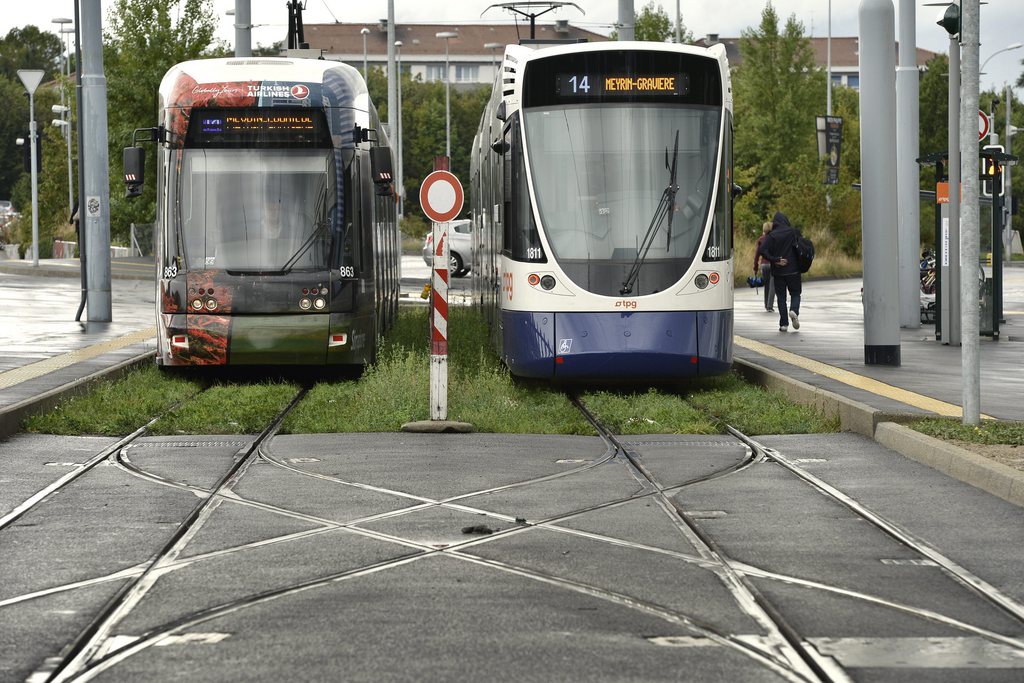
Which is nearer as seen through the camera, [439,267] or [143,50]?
[439,267]

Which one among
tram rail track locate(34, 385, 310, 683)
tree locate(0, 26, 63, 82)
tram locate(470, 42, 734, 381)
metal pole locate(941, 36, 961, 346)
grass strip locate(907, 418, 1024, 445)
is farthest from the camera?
tree locate(0, 26, 63, 82)

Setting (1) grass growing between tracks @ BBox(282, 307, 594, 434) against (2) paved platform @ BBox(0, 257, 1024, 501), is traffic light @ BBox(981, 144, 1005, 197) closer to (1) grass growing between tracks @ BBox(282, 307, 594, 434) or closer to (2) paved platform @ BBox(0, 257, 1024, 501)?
(2) paved platform @ BBox(0, 257, 1024, 501)

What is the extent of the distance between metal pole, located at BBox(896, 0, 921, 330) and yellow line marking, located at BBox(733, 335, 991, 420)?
5241mm

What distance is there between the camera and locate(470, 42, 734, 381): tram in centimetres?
1587

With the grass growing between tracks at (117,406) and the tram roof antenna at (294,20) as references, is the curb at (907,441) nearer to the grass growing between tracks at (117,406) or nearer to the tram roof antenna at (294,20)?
the grass growing between tracks at (117,406)

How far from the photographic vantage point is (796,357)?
1973 centimetres

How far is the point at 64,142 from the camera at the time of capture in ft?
226

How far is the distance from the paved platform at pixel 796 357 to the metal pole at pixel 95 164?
0.65 metres

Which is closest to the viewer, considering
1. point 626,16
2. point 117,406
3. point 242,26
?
point 117,406

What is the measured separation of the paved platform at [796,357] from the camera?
1433 centimetres

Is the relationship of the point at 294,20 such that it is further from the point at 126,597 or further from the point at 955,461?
the point at 126,597

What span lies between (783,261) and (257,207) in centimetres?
1094

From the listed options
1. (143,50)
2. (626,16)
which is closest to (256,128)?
(626,16)

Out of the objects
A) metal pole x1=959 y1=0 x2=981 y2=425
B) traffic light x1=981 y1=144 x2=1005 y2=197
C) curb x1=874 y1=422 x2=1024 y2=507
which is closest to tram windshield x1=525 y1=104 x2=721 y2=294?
curb x1=874 y1=422 x2=1024 y2=507
